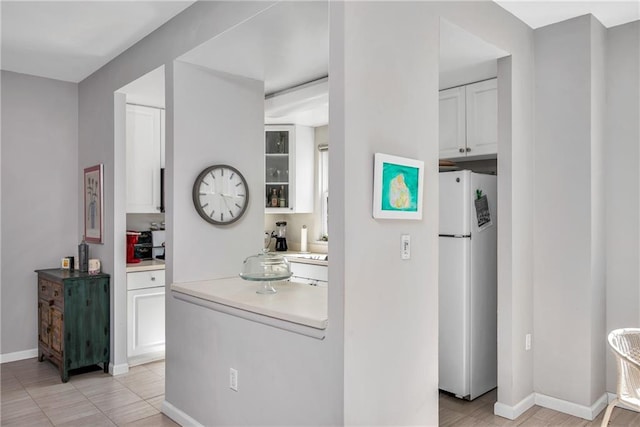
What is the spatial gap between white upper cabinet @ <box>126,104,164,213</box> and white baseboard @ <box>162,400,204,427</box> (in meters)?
1.93

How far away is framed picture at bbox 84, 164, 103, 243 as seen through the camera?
393cm

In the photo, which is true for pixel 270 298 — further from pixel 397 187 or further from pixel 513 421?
pixel 513 421


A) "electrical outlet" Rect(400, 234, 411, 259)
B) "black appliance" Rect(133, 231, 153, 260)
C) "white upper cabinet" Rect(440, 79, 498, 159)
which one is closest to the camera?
"electrical outlet" Rect(400, 234, 411, 259)

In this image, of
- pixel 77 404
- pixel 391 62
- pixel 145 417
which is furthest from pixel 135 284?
pixel 391 62

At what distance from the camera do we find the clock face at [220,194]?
9.91 feet

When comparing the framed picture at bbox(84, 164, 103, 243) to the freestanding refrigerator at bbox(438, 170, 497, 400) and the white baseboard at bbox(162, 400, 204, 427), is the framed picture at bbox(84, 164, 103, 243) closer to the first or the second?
the white baseboard at bbox(162, 400, 204, 427)

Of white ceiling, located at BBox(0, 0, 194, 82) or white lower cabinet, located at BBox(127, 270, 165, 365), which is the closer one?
white ceiling, located at BBox(0, 0, 194, 82)

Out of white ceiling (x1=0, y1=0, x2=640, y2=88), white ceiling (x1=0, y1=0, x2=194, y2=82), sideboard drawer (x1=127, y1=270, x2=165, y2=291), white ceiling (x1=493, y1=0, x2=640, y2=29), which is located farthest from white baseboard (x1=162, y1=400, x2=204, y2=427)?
white ceiling (x1=493, y1=0, x2=640, y2=29)

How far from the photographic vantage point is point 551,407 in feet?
9.91

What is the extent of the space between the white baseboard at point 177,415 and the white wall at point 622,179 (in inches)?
109

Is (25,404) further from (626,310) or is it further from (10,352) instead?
(626,310)

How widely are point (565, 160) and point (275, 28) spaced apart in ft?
6.65

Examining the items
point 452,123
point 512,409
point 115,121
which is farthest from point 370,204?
point 115,121

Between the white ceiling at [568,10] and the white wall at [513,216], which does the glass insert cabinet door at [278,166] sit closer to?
the white wall at [513,216]
